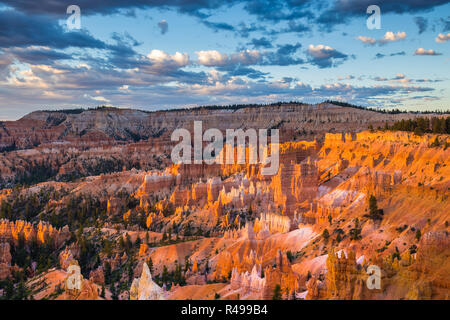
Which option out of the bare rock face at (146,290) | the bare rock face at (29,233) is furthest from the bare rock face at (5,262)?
the bare rock face at (146,290)

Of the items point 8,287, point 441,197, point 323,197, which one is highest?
point 441,197

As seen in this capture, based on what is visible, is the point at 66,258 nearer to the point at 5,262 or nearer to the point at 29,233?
the point at 5,262

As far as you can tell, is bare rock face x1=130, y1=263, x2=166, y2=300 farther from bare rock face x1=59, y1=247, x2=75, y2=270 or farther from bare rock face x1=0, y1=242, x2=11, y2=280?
bare rock face x1=0, y1=242, x2=11, y2=280

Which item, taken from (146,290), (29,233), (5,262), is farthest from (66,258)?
(146,290)

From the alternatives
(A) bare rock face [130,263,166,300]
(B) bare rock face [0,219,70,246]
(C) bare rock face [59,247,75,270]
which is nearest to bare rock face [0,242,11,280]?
(C) bare rock face [59,247,75,270]

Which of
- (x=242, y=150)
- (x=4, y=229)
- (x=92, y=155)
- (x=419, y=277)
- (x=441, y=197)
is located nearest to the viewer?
(x=419, y=277)

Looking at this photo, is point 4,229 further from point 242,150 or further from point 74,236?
point 242,150

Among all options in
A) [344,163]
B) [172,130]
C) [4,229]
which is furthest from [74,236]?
[172,130]

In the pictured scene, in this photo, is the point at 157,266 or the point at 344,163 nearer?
the point at 157,266
